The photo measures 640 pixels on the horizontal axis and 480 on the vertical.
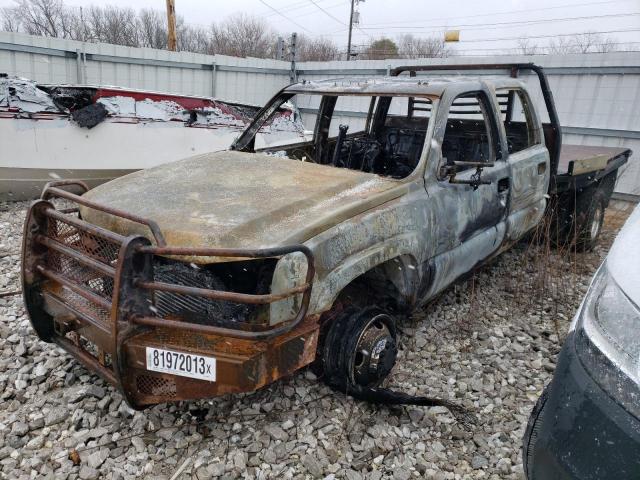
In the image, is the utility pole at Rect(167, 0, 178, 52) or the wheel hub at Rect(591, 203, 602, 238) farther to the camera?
the utility pole at Rect(167, 0, 178, 52)

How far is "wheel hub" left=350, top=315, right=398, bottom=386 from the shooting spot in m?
2.69

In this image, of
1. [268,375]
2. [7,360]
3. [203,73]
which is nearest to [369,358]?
[268,375]

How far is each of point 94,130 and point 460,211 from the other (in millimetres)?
4946

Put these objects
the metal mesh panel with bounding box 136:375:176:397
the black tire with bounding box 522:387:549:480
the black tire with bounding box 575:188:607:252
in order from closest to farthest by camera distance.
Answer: the black tire with bounding box 522:387:549:480 < the metal mesh panel with bounding box 136:375:176:397 < the black tire with bounding box 575:188:607:252

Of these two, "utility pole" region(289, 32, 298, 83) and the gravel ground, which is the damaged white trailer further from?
"utility pole" region(289, 32, 298, 83)

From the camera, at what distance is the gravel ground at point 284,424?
7.66 ft

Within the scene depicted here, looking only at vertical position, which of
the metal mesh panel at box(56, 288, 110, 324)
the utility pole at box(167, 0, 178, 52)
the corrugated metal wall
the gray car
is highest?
the utility pole at box(167, 0, 178, 52)

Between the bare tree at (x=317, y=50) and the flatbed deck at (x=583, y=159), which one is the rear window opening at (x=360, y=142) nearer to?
the flatbed deck at (x=583, y=159)

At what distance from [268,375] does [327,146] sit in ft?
9.20

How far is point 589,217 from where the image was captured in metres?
5.26

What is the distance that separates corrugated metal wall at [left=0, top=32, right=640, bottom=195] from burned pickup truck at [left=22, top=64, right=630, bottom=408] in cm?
562

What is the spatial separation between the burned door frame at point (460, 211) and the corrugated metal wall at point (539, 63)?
5.83 m

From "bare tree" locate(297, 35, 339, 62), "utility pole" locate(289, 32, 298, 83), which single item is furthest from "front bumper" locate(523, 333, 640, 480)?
"bare tree" locate(297, 35, 339, 62)

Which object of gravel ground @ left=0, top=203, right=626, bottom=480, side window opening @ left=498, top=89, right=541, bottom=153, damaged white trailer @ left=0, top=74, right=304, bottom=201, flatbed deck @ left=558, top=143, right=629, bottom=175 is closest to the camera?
gravel ground @ left=0, top=203, right=626, bottom=480
